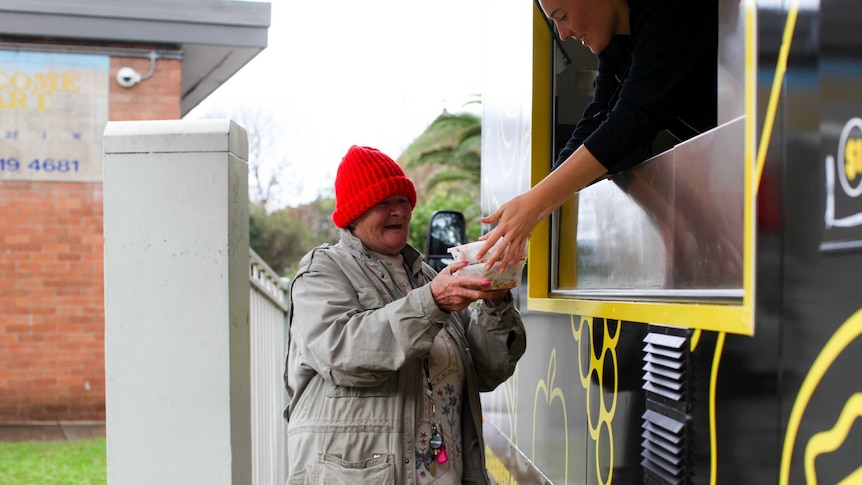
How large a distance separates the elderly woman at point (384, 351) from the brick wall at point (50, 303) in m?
7.28

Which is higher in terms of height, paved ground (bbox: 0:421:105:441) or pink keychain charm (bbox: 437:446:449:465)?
pink keychain charm (bbox: 437:446:449:465)

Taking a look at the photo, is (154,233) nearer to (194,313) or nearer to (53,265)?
(194,313)

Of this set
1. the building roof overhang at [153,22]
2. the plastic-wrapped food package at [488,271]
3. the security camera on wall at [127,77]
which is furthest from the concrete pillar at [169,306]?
the security camera on wall at [127,77]

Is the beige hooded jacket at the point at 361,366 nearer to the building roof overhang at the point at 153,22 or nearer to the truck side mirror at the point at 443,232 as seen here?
the truck side mirror at the point at 443,232

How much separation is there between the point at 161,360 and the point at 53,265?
7.67 m

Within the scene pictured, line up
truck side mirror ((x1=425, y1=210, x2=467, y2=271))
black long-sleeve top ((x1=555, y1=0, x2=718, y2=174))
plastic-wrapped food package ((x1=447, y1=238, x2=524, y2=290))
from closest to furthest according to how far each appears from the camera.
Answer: black long-sleeve top ((x1=555, y1=0, x2=718, y2=174)), plastic-wrapped food package ((x1=447, y1=238, x2=524, y2=290)), truck side mirror ((x1=425, y1=210, x2=467, y2=271))

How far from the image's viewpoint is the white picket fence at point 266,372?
15.1 feet

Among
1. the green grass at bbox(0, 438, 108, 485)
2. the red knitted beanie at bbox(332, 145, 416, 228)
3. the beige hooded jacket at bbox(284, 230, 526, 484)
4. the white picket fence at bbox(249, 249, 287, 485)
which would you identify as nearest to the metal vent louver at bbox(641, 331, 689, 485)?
the beige hooded jacket at bbox(284, 230, 526, 484)

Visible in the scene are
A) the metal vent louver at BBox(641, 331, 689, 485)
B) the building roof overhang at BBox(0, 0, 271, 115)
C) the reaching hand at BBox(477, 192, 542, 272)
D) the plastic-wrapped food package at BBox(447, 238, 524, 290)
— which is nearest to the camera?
the metal vent louver at BBox(641, 331, 689, 485)

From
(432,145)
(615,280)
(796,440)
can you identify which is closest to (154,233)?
(615,280)

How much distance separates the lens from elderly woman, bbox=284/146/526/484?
7.69 feet

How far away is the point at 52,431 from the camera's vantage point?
29.4 feet

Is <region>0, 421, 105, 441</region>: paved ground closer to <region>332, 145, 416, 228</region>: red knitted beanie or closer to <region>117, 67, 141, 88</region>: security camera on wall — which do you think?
<region>117, 67, 141, 88</region>: security camera on wall

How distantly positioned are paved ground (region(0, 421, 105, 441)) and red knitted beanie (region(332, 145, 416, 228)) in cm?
741
